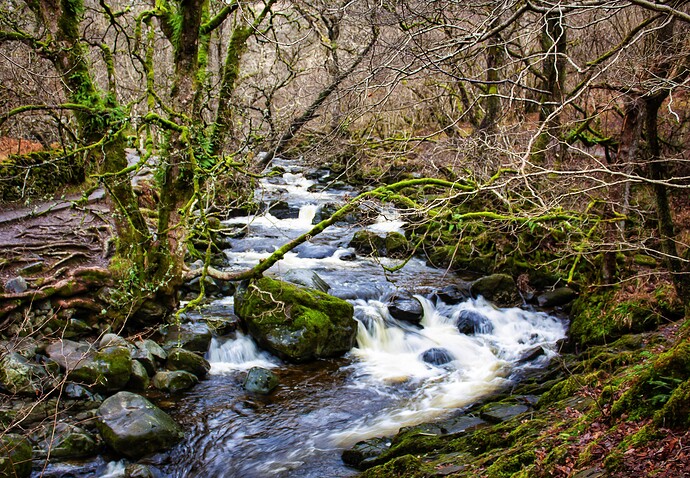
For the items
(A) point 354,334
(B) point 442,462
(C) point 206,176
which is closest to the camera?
(B) point 442,462

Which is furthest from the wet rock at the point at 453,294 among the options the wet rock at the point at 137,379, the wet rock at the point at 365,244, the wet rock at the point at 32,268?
the wet rock at the point at 32,268

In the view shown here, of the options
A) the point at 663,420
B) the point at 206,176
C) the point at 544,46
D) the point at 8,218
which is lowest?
the point at 663,420

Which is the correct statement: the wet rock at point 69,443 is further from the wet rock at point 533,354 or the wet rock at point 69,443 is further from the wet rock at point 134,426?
the wet rock at point 533,354

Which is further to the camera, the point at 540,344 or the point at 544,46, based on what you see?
the point at 544,46

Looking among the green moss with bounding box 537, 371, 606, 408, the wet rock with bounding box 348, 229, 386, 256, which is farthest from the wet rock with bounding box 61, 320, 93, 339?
the wet rock with bounding box 348, 229, 386, 256

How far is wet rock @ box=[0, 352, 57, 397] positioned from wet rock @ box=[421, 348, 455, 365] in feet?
20.5

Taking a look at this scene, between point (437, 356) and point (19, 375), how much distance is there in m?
6.85

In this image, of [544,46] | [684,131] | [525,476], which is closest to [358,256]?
[544,46]

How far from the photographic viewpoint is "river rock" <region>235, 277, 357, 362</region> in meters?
8.97

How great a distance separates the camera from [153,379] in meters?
7.95

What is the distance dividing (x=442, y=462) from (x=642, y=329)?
215 inches

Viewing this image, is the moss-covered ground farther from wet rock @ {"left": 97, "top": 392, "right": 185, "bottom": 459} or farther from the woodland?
wet rock @ {"left": 97, "top": 392, "right": 185, "bottom": 459}

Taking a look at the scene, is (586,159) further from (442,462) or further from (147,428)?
(147,428)

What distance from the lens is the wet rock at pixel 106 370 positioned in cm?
723
